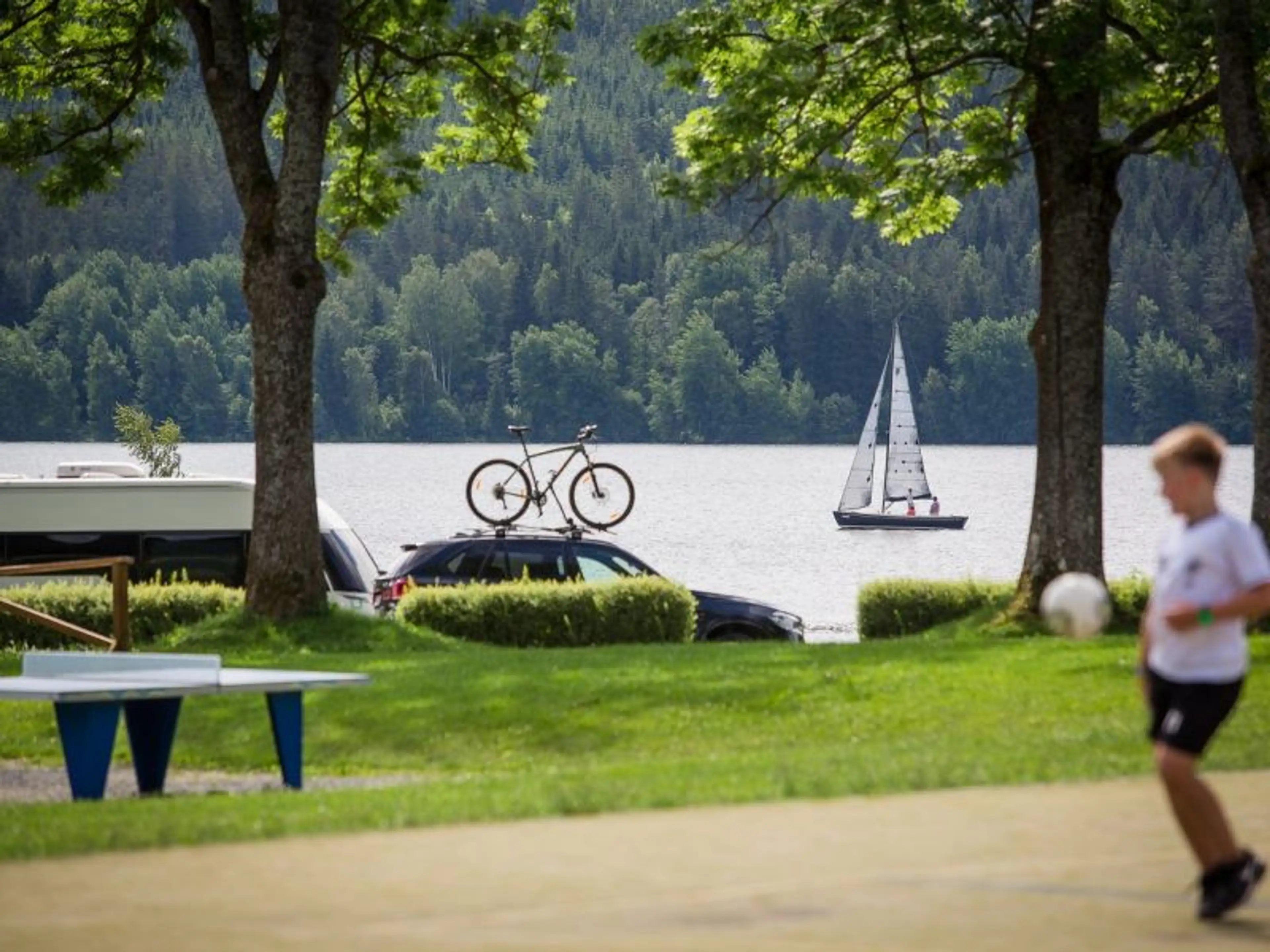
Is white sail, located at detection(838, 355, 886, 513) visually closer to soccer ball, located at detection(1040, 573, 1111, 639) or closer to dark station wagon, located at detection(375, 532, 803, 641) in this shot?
dark station wagon, located at detection(375, 532, 803, 641)

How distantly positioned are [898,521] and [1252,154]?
305ft

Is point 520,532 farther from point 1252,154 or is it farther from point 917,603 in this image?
point 1252,154

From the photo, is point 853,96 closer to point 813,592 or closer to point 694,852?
point 694,852

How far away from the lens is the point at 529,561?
31641mm

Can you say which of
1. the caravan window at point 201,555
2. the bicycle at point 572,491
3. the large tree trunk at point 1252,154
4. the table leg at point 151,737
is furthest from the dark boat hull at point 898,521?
the table leg at point 151,737

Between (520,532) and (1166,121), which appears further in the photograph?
(520,532)

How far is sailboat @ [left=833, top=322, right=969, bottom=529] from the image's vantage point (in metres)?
103

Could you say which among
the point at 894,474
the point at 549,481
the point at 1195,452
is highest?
the point at 1195,452

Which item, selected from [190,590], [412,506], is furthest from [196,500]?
[412,506]

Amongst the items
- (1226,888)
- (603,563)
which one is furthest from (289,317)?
(1226,888)

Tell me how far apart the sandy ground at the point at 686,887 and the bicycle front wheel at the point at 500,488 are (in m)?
22.4

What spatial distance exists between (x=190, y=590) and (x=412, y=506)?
97.5 m

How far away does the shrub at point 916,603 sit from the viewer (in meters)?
29.4

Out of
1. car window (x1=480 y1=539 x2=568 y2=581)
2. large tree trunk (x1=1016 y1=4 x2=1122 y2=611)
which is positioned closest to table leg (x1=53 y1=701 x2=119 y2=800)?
large tree trunk (x1=1016 y1=4 x2=1122 y2=611)
